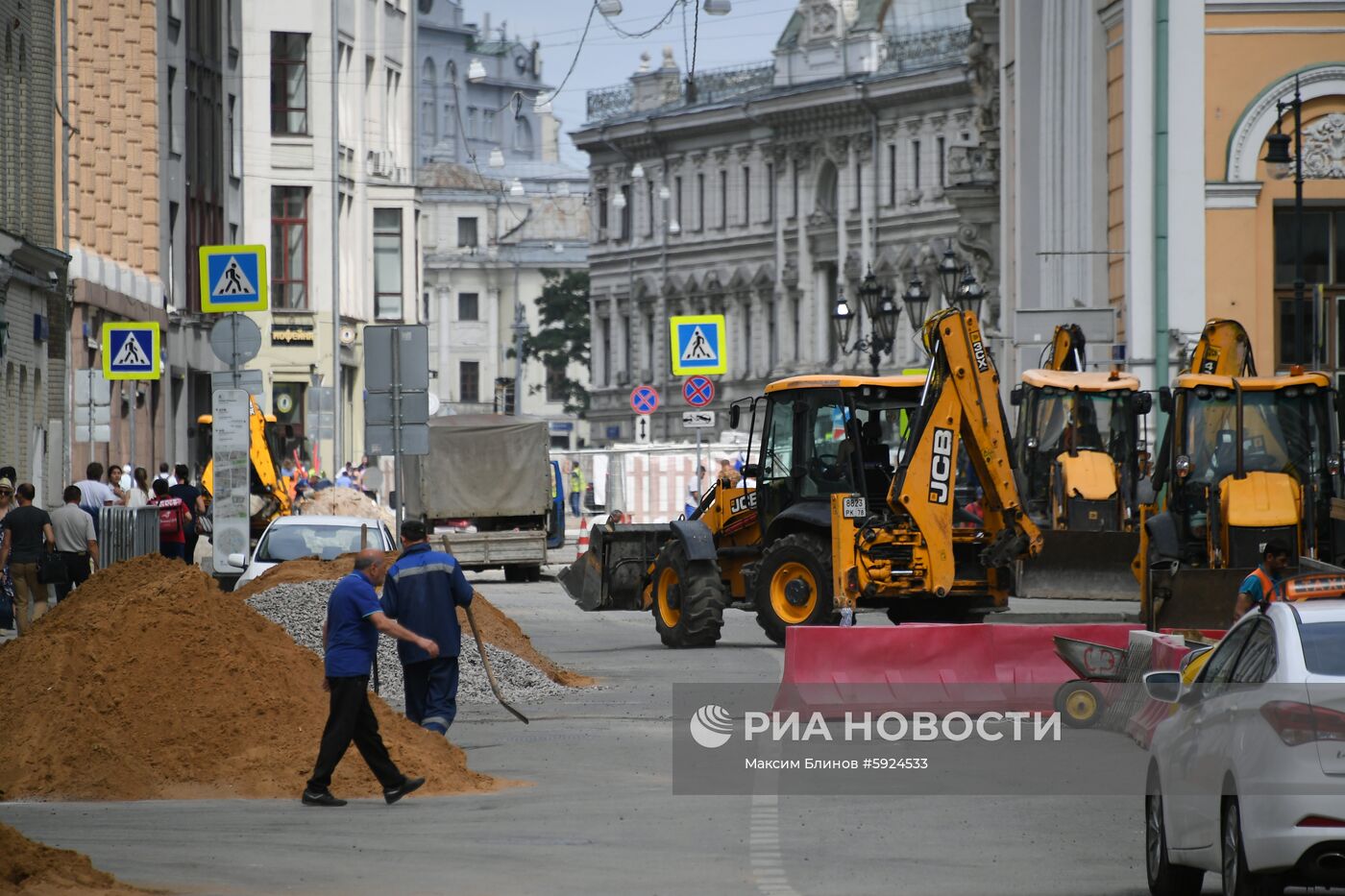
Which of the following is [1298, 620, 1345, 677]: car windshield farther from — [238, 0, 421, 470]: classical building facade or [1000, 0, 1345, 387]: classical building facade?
[238, 0, 421, 470]: classical building facade

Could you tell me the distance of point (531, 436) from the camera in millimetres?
48094

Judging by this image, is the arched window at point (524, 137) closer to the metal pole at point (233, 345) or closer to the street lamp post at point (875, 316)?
the street lamp post at point (875, 316)

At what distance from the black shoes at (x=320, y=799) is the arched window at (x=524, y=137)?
150094 mm

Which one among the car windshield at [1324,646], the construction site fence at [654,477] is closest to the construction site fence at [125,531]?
the car windshield at [1324,646]

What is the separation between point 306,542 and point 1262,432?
34.2 ft

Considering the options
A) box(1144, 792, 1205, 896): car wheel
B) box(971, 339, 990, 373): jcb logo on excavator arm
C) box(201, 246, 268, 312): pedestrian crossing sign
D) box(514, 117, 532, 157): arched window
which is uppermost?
box(514, 117, 532, 157): arched window

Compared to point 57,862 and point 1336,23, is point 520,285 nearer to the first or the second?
point 1336,23

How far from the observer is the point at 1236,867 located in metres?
10.2

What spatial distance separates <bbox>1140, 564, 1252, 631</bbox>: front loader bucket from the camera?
25094 millimetres

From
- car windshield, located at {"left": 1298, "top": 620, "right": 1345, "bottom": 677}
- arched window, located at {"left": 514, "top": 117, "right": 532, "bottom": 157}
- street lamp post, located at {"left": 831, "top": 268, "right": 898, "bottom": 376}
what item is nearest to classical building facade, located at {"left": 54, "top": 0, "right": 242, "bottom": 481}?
street lamp post, located at {"left": 831, "top": 268, "right": 898, "bottom": 376}

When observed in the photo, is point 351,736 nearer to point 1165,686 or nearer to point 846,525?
point 1165,686

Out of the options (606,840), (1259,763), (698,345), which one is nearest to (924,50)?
(698,345)

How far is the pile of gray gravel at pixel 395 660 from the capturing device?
72.9ft

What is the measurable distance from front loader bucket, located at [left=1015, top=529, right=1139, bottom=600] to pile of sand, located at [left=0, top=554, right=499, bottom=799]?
13889 mm
